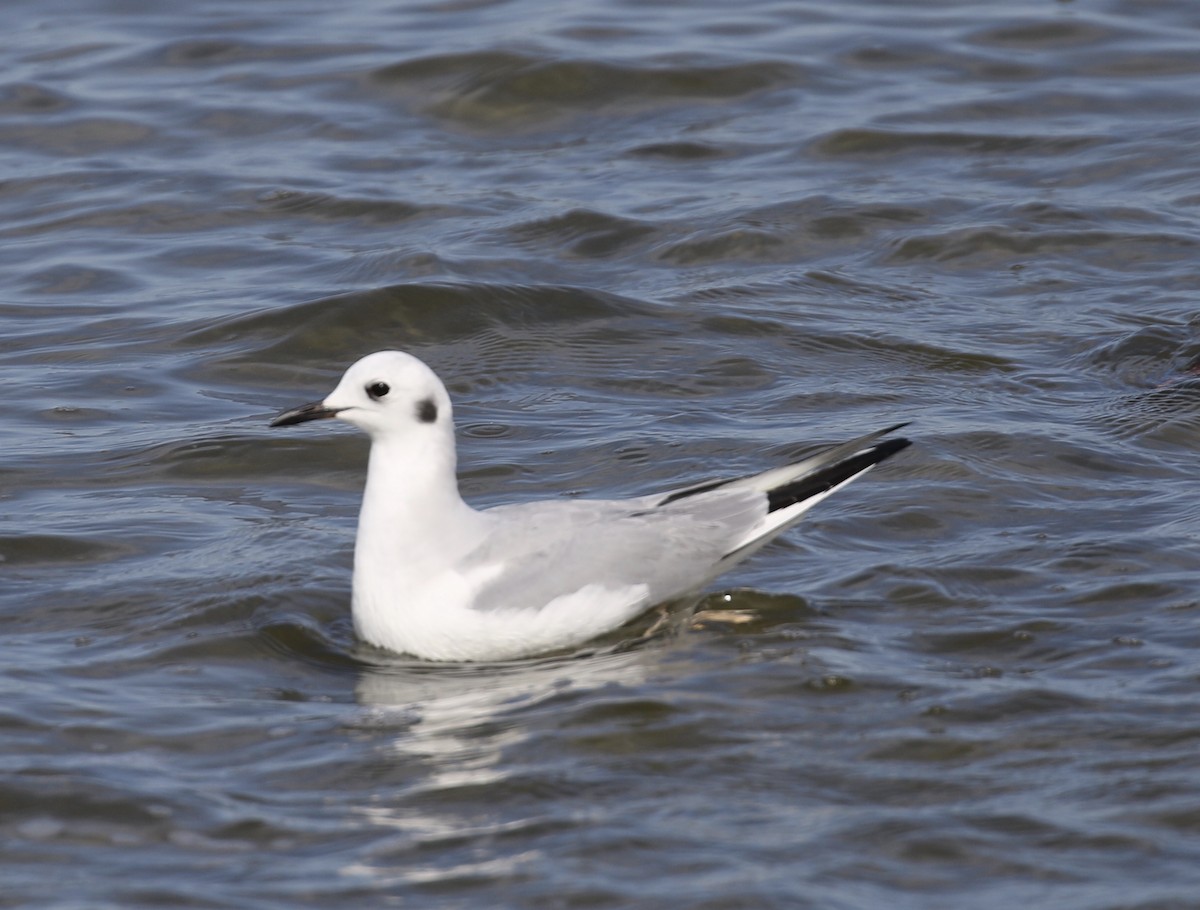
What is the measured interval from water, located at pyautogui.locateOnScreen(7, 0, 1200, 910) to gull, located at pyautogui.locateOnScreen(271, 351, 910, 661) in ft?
0.52

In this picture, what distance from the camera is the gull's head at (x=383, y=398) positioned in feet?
21.4

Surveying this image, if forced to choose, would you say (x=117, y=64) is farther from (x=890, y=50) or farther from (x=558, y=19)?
(x=890, y=50)

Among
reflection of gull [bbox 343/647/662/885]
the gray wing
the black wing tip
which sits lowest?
reflection of gull [bbox 343/647/662/885]

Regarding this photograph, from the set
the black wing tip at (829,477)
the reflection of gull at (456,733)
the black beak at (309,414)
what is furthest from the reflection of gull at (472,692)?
the black beak at (309,414)

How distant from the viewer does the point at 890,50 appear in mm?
15555

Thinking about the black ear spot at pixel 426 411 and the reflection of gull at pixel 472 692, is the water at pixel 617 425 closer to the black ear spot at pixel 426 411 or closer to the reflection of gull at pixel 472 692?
the reflection of gull at pixel 472 692

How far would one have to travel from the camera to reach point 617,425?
9.04 m

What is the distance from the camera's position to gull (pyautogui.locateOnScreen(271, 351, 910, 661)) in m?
6.45

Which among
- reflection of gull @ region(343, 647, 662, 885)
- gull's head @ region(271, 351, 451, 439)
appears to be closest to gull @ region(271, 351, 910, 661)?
gull's head @ region(271, 351, 451, 439)

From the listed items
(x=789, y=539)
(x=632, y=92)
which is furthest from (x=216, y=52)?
(x=789, y=539)

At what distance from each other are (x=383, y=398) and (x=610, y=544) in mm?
947

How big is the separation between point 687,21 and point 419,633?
35.7 ft

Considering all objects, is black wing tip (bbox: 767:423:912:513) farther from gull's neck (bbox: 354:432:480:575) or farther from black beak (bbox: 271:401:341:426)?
black beak (bbox: 271:401:341:426)

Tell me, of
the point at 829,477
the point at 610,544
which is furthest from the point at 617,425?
the point at 610,544
